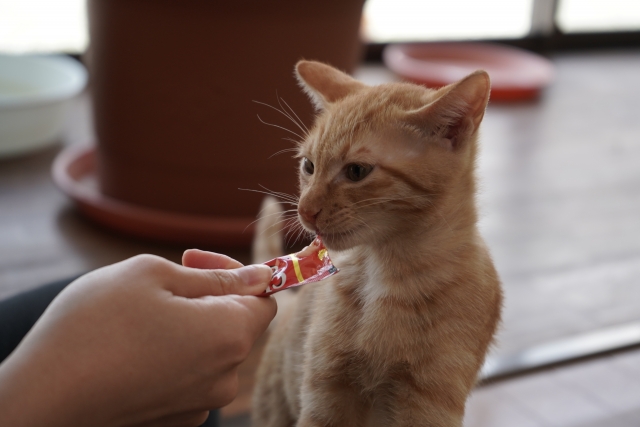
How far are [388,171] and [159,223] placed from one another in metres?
1.33

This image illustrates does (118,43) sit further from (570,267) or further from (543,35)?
(543,35)

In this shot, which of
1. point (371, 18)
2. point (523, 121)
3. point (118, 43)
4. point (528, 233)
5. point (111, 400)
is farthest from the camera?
point (371, 18)

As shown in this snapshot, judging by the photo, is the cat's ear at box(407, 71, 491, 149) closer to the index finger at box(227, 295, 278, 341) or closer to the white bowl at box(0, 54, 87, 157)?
the index finger at box(227, 295, 278, 341)

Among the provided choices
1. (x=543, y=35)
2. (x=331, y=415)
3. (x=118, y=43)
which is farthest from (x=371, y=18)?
(x=331, y=415)

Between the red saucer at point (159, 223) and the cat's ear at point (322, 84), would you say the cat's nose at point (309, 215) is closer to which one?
the cat's ear at point (322, 84)

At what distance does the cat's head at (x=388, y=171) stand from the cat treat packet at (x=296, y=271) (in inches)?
2.0

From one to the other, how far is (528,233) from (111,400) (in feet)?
6.32

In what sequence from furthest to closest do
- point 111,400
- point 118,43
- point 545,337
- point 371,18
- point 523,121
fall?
point 371,18 → point 523,121 → point 118,43 → point 545,337 → point 111,400

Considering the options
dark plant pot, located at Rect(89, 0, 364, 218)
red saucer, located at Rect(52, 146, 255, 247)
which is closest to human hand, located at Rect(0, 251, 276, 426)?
dark plant pot, located at Rect(89, 0, 364, 218)

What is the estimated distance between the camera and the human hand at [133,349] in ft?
2.03

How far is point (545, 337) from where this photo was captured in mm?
1794

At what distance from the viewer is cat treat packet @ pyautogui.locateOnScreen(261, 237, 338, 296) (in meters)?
0.77

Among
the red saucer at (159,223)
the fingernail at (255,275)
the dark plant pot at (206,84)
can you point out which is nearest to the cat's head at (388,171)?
the fingernail at (255,275)

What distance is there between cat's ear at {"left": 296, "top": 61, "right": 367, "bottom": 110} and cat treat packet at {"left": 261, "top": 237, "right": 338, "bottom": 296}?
0.25 m
